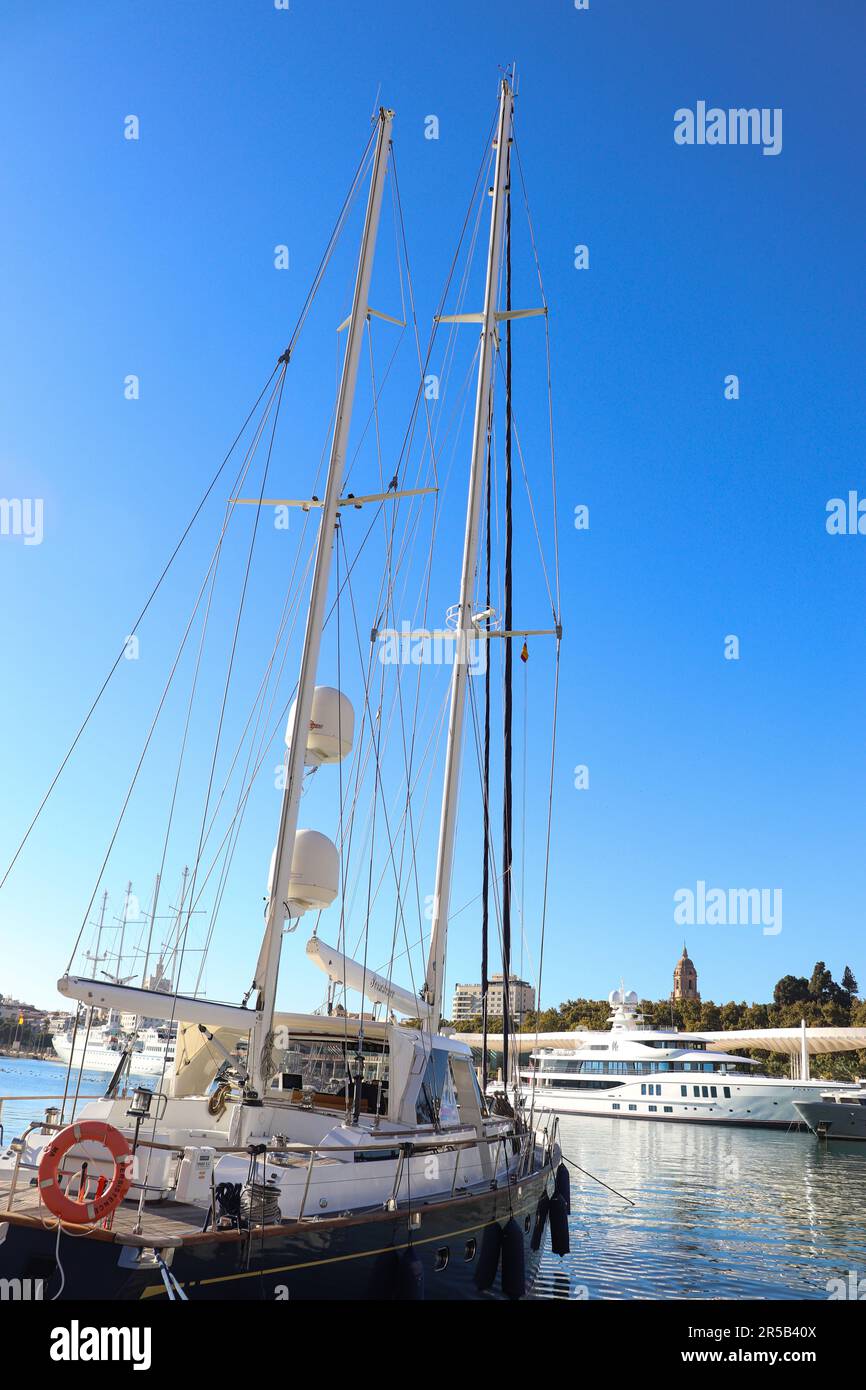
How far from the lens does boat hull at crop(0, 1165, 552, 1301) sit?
8.10 metres

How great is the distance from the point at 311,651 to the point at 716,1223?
80.3ft

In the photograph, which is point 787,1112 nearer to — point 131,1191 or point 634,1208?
point 634,1208

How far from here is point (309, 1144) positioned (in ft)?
41.2

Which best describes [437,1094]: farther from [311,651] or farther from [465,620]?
[465,620]

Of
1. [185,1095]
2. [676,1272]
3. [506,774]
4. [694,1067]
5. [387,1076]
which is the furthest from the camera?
[694,1067]

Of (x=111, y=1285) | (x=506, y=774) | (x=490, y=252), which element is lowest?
(x=111, y=1285)

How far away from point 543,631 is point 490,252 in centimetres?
1045

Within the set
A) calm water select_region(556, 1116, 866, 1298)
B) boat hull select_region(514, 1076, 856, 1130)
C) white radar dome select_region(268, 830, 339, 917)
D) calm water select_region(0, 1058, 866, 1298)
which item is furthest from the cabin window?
boat hull select_region(514, 1076, 856, 1130)

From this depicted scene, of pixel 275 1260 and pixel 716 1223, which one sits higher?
pixel 275 1260

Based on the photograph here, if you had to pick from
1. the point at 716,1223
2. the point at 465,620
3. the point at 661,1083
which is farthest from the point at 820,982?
the point at 465,620

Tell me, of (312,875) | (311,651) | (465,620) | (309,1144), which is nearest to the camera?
(309,1144)

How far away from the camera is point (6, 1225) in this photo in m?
8.34

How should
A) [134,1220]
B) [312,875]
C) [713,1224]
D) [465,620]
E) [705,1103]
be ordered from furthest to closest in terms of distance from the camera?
[705,1103], [713,1224], [465,620], [312,875], [134,1220]
